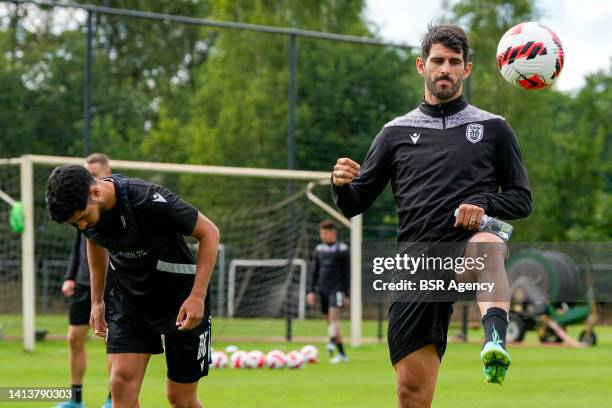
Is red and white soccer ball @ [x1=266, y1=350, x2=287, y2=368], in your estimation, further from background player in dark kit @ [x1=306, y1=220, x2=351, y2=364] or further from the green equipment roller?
the green equipment roller

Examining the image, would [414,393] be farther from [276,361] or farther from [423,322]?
[276,361]

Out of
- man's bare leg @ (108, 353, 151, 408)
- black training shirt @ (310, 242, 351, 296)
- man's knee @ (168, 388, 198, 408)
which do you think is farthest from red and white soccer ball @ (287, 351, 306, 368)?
man's bare leg @ (108, 353, 151, 408)

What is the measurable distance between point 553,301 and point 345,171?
16463 millimetres

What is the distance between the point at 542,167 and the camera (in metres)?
36.9

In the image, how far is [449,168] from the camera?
17.9 ft

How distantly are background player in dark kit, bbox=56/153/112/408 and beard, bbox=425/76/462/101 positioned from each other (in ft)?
14.6

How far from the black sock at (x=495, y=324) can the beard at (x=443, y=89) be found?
1148mm

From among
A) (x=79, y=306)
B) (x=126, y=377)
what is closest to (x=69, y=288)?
(x=79, y=306)

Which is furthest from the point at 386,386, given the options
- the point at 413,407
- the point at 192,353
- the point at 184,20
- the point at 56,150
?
the point at 56,150

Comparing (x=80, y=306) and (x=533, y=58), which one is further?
(x=80, y=306)

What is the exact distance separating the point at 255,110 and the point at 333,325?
1645 centimetres

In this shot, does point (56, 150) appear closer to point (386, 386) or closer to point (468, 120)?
point (386, 386)

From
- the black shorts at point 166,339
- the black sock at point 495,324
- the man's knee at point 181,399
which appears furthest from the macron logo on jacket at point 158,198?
the black sock at point 495,324

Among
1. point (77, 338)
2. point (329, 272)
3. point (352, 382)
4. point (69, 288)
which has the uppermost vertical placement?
point (69, 288)
